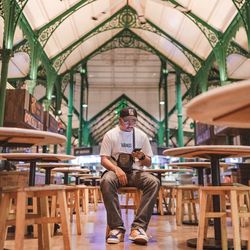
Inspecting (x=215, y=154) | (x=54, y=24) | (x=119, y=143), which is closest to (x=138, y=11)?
(x=54, y=24)

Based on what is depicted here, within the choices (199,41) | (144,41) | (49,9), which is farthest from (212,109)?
(144,41)

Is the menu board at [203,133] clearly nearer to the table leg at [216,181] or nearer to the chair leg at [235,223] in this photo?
the table leg at [216,181]

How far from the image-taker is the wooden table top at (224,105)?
79cm

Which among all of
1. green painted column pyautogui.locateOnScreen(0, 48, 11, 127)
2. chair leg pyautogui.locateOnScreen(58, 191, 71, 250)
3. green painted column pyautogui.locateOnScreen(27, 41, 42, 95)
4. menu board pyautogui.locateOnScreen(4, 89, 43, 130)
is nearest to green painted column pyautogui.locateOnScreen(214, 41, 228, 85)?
green painted column pyautogui.locateOnScreen(27, 41, 42, 95)

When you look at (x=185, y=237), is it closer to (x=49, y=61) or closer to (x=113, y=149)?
(x=113, y=149)

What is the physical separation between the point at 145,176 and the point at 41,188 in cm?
111

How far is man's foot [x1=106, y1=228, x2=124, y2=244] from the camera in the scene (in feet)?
8.33

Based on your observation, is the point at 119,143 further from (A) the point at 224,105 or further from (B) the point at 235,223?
(A) the point at 224,105

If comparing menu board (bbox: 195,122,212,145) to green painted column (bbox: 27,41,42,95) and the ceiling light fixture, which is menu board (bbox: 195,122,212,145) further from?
green painted column (bbox: 27,41,42,95)

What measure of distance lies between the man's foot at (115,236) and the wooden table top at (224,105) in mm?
1741

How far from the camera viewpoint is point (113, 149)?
9.60 ft

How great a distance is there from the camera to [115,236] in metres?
2.55

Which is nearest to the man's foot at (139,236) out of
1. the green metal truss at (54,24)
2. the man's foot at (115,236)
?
the man's foot at (115,236)

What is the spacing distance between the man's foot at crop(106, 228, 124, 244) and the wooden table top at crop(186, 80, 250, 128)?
1741mm
